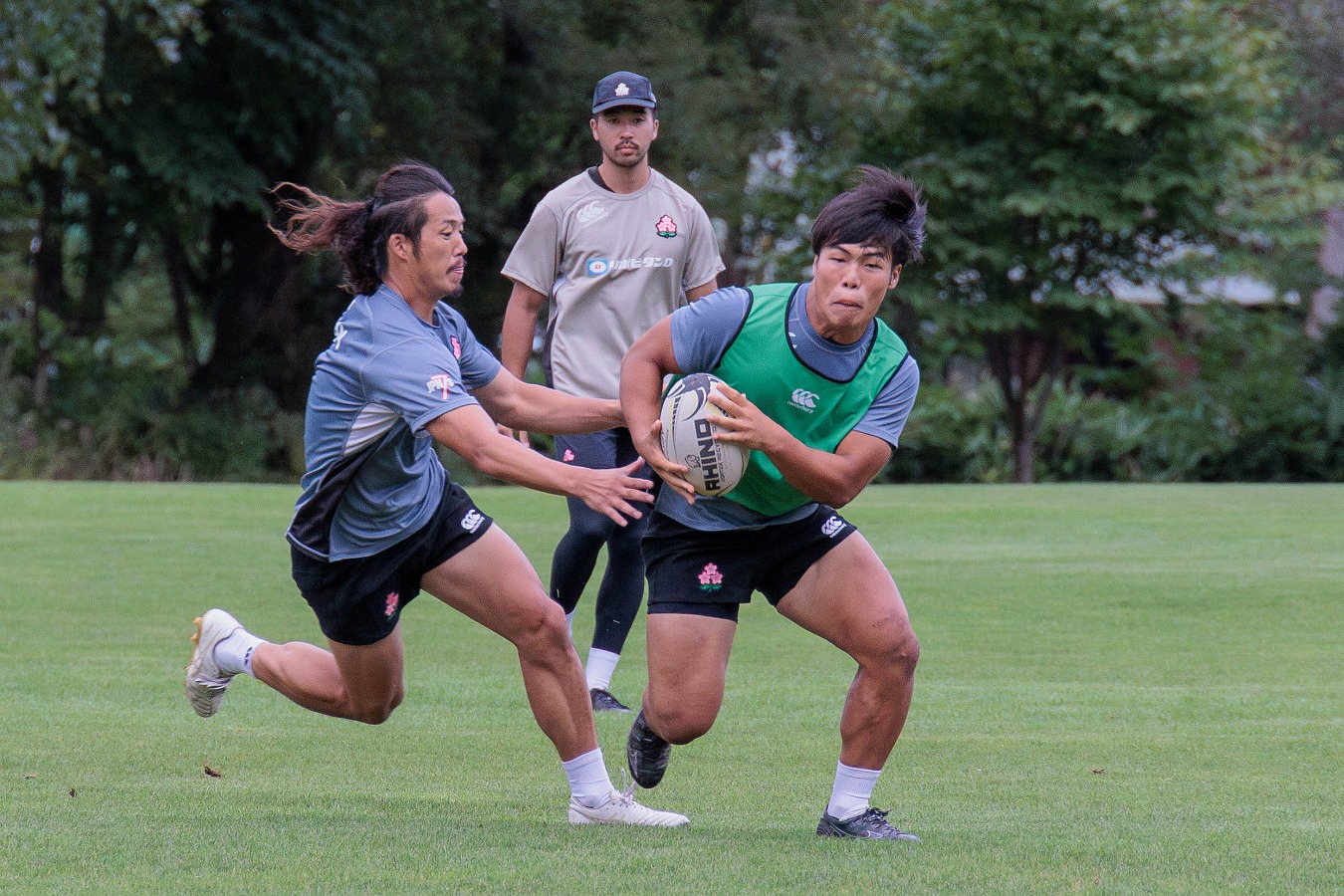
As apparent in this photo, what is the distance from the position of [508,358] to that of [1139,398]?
983 inches

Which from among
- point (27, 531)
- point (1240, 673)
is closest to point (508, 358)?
point (1240, 673)

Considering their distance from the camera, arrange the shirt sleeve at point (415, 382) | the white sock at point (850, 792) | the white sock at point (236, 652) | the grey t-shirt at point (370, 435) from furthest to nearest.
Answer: the white sock at point (236, 652), the white sock at point (850, 792), the grey t-shirt at point (370, 435), the shirt sleeve at point (415, 382)

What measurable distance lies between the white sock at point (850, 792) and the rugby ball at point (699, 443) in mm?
1007

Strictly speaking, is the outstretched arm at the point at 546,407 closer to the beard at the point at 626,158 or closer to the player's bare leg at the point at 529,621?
the player's bare leg at the point at 529,621

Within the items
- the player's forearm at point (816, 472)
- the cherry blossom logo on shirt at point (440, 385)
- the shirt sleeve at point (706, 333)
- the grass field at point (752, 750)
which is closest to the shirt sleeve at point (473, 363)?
the cherry blossom logo on shirt at point (440, 385)

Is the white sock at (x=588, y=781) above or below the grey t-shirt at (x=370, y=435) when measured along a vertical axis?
below

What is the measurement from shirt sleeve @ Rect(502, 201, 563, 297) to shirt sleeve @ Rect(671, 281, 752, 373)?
2312mm

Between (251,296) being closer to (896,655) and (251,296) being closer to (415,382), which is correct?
(415,382)

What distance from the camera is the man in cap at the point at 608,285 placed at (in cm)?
771

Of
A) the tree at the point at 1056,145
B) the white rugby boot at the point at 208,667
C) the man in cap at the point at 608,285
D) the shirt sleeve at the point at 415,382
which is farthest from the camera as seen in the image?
the tree at the point at 1056,145

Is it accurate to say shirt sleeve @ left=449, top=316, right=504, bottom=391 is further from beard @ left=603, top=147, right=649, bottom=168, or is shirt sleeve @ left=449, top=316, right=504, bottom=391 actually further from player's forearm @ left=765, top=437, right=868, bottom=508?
beard @ left=603, top=147, right=649, bottom=168

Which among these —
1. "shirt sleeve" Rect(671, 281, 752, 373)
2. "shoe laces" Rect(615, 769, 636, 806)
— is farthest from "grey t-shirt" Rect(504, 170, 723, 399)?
"shoe laces" Rect(615, 769, 636, 806)

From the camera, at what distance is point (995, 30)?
84.1 ft

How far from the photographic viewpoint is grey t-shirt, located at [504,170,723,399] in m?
7.75
